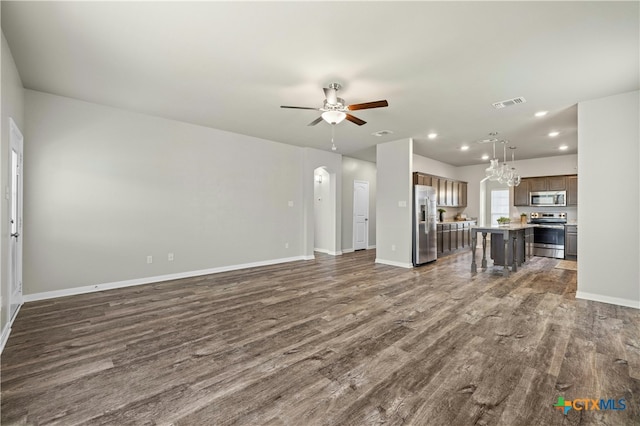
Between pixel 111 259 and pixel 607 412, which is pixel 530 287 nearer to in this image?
pixel 607 412

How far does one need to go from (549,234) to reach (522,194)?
1.32 metres

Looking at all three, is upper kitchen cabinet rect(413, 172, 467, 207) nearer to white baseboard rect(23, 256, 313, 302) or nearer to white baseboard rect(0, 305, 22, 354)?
white baseboard rect(23, 256, 313, 302)

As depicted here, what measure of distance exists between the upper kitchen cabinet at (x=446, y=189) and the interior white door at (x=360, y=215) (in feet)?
6.72

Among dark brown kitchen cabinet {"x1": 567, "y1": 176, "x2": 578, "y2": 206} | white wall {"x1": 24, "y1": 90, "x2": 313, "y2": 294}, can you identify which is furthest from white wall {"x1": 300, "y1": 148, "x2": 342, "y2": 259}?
dark brown kitchen cabinet {"x1": 567, "y1": 176, "x2": 578, "y2": 206}

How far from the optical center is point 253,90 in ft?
12.4

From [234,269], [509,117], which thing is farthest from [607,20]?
[234,269]

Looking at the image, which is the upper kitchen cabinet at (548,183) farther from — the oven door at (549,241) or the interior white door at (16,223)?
the interior white door at (16,223)

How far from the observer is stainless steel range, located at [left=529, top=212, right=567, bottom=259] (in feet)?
24.8

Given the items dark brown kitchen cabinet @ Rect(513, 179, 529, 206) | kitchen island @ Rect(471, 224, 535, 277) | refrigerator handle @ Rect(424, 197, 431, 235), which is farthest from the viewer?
dark brown kitchen cabinet @ Rect(513, 179, 529, 206)

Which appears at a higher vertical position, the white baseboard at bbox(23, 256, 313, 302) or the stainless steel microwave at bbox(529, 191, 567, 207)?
the stainless steel microwave at bbox(529, 191, 567, 207)

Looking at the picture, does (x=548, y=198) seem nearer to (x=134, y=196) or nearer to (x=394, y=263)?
(x=394, y=263)

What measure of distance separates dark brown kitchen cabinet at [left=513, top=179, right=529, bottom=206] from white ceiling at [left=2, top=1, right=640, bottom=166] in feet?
13.6

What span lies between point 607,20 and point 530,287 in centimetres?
384

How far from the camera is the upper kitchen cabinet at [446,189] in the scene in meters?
7.34
